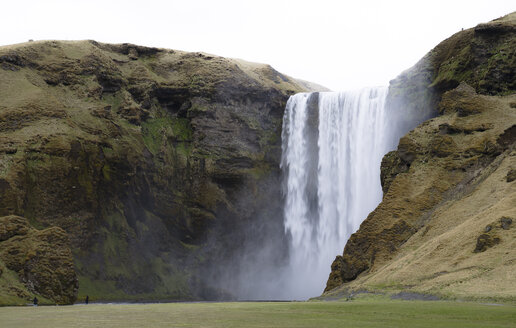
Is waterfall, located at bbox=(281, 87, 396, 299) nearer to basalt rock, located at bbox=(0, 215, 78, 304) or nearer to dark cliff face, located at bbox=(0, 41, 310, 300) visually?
dark cliff face, located at bbox=(0, 41, 310, 300)

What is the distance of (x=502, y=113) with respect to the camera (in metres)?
49.8

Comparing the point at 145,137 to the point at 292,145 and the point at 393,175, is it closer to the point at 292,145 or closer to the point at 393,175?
the point at 292,145

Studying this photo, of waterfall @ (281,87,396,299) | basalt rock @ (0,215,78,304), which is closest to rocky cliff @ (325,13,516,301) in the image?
waterfall @ (281,87,396,299)

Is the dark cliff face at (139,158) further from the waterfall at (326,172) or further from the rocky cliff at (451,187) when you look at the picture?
the rocky cliff at (451,187)

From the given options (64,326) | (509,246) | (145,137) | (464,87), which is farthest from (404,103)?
(64,326)

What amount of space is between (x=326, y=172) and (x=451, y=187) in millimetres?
33366

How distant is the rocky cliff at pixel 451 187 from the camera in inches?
1308

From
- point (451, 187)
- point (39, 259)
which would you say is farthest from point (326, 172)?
point (39, 259)

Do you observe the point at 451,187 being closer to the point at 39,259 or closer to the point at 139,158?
the point at 39,259

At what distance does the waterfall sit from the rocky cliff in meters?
8.97

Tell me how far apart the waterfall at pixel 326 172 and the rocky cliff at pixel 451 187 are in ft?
29.4

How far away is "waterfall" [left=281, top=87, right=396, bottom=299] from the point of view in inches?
2800

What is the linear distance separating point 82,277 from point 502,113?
47497 mm

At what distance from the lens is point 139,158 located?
8119 centimetres
